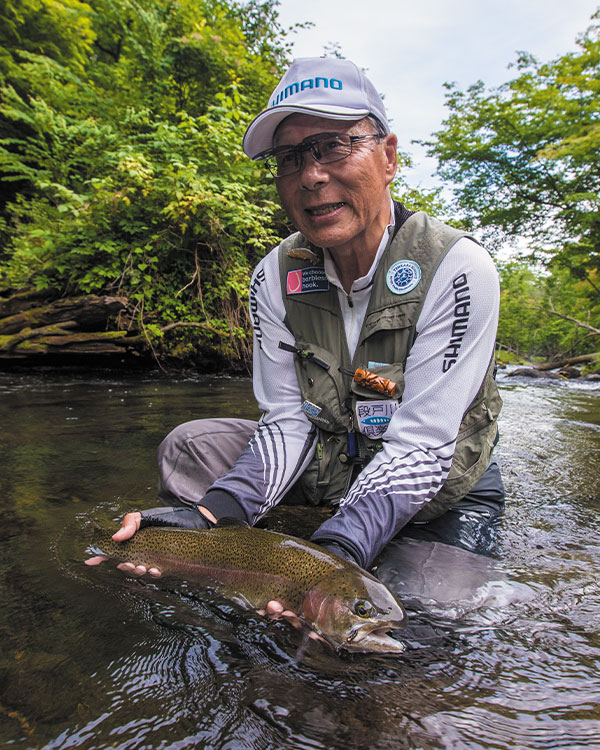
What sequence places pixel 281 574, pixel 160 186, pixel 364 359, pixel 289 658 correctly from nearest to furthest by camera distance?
pixel 289 658 → pixel 281 574 → pixel 364 359 → pixel 160 186

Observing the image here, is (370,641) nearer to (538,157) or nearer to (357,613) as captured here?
(357,613)

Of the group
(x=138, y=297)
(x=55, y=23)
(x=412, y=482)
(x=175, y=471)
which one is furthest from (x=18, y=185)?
(x=412, y=482)

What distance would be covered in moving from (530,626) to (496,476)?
3.17ft

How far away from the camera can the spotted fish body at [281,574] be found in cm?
155

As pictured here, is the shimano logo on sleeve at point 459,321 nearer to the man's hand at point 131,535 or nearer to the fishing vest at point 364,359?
the fishing vest at point 364,359

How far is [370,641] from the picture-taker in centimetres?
156

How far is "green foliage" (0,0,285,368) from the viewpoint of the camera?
9.33 metres

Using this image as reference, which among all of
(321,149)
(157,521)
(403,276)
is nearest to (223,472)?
(157,521)

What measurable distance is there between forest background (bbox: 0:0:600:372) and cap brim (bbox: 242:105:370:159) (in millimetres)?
6851

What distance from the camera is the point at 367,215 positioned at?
234cm

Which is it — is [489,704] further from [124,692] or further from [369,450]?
[369,450]

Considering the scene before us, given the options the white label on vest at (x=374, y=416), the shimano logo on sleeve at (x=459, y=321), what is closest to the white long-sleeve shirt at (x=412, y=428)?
the shimano logo on sleeve at (x=459, y=321)

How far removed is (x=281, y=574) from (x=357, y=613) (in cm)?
35

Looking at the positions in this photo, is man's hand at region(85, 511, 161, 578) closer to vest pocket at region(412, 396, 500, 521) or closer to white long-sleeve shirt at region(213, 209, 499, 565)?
white long-sleeve shirt at region(213, 209, 499, 565)
